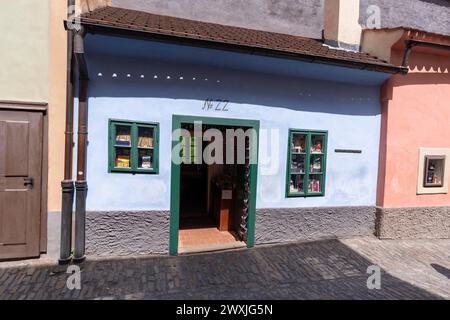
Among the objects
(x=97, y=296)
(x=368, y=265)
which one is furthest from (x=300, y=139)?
(x=97, y=296)

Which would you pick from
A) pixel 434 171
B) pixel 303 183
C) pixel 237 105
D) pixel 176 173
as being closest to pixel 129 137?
pixel 176 173

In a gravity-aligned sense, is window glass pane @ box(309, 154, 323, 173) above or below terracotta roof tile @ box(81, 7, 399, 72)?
below

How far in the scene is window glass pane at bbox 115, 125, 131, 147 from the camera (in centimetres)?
509

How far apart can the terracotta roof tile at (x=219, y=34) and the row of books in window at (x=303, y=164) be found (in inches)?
73.9

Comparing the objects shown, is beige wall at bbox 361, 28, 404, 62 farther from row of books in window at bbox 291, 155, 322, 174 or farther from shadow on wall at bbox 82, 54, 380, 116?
row of books in window at bbox 291, 155, 322, 174

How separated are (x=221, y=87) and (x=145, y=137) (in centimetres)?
160

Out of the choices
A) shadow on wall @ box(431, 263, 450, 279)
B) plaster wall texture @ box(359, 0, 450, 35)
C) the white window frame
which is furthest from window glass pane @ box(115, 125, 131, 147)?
the white window frame

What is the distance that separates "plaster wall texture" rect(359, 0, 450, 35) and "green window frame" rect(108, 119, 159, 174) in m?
5.59

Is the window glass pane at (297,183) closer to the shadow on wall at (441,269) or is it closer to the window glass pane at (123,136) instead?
the shadow on wall at (441,269)

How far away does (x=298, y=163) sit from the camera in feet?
20.2

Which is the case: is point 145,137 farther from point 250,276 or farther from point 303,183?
point 303,183

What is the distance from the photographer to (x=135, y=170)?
16.9 feet
